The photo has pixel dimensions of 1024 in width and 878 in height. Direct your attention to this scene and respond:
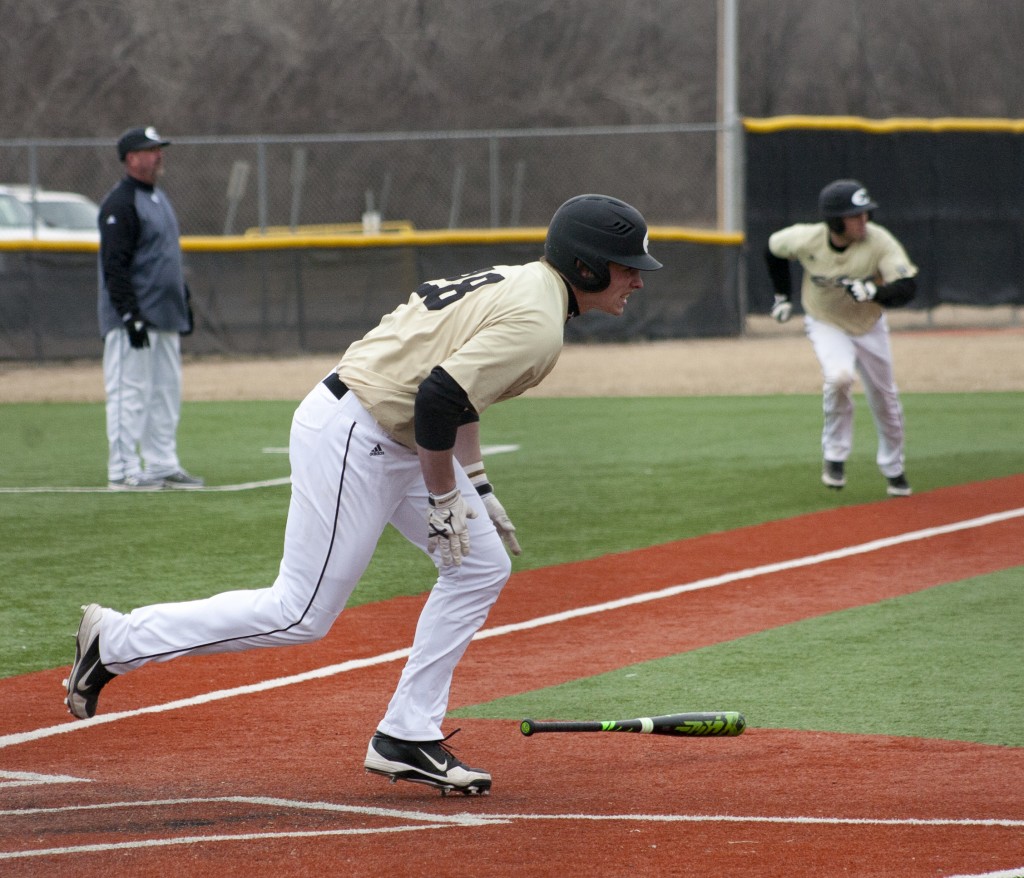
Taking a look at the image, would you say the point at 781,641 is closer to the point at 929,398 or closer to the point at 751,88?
the point at 929,398

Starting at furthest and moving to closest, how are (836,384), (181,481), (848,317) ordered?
(181,481) → (848,317) → (836,384)

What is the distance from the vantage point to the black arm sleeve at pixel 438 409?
4570 millimetres

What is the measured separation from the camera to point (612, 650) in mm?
7059

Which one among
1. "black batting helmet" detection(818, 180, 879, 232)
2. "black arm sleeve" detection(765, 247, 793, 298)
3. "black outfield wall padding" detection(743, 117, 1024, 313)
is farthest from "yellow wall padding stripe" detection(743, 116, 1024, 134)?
"black batting helmet" detection(818, 180, 879, 232)

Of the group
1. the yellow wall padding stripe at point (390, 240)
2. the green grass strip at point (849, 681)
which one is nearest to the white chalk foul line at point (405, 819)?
the green grass strip at point (849, 681)

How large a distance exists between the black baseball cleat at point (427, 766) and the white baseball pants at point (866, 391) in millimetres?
6630

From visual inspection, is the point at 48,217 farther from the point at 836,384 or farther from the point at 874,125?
the point at 836,384

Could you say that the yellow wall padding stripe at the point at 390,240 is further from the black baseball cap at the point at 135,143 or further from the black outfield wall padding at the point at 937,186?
the black baseball cap at the point at 135,143

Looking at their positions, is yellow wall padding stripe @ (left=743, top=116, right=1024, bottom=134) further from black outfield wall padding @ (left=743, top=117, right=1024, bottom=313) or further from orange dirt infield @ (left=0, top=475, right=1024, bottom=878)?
orange dirt infield @ (left=0, top=475, right=1024, bottom=878)

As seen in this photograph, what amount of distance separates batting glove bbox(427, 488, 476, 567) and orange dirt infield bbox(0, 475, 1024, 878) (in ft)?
2.56

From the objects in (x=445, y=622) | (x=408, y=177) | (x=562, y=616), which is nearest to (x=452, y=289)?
(x=445, y=622)

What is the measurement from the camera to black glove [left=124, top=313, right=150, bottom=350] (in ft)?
35.7

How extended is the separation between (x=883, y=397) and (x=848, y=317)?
60 cm

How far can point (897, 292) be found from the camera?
10680 mm
